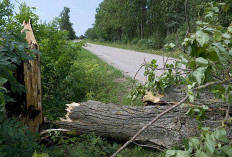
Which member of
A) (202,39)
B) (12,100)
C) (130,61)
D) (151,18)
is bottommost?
(130,61)

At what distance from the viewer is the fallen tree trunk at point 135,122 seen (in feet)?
8.93

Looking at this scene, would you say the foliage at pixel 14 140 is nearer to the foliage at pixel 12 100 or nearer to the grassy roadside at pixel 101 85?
the foliage at pixel 12 100

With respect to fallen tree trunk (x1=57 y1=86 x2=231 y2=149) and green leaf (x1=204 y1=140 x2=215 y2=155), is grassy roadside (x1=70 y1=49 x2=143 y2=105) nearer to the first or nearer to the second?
fallen tree trunk (x1=57 y1=86 x2=231 y2=149)

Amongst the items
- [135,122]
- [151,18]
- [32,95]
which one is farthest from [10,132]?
[151,18]

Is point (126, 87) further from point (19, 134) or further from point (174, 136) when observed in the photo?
point (19, 134)

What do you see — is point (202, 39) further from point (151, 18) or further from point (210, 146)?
point (151, 18)

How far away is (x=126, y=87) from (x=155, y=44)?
1473cm

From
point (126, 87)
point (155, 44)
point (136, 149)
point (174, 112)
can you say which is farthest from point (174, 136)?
point (155, 44)

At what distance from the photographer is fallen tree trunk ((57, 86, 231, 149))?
2723mm

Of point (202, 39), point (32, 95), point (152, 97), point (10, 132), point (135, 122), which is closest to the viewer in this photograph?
point (202, 39)

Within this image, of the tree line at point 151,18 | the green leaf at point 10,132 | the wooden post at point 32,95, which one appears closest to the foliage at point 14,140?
the green leaf at point 10,132

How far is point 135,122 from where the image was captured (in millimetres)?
3002

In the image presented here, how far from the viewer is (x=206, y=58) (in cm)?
95

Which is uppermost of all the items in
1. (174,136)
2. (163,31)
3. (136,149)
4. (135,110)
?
(163,31)
